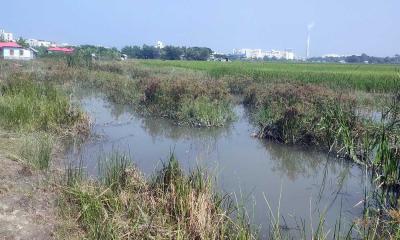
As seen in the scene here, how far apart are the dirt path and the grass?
270 millimetres

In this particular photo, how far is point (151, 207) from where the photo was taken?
16.6ft

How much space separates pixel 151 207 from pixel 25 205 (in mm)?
1584

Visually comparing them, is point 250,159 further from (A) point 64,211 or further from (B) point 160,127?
(A) point 64,211

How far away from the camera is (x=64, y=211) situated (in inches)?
200

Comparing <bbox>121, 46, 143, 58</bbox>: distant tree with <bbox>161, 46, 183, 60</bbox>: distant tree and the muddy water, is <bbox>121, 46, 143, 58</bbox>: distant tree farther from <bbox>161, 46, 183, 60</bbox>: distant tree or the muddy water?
the muddy water

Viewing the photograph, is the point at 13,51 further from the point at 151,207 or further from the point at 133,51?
the point at 151,207

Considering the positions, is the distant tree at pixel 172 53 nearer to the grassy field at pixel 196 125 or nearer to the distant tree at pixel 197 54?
the distant tree at pixel 197 54

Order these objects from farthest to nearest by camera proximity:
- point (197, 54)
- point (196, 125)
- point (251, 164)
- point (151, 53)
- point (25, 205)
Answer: point (151, 53) → point (197, 54) → point (196, 125) → point (251, 164) → point (25, 205)

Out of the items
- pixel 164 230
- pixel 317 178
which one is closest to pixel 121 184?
pixel 164 230

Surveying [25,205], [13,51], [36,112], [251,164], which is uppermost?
[13,51]

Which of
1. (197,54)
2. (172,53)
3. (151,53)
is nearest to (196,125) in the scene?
(197,54)

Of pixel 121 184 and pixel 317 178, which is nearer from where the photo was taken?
pixel 121 184

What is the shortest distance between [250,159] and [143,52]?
82.5 m

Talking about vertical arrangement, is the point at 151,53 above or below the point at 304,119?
above
